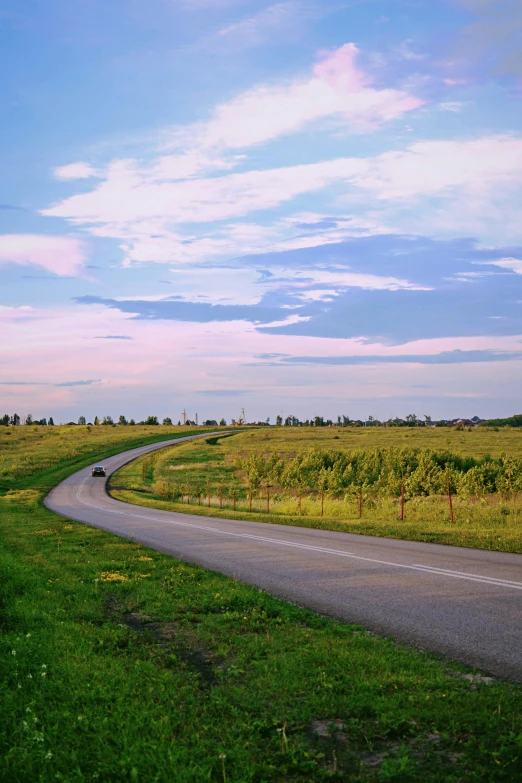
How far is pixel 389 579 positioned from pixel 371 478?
1266 inches

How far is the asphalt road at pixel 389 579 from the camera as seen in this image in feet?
24.3

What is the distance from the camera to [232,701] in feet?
18.3

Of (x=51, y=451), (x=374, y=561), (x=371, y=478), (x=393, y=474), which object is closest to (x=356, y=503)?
(x=393, y=474)

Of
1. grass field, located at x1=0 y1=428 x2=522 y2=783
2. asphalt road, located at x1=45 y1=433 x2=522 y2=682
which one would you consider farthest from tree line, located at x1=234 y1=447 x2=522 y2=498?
grass field, located at x1=0 y1=428 x2=522 y2=783

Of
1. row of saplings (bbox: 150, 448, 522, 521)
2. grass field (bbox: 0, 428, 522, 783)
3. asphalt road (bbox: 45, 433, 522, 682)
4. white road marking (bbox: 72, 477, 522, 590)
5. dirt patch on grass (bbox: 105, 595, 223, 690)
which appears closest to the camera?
grass field (bbox: 0, 428, 522, 783)

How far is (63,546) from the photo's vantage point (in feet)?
55.7

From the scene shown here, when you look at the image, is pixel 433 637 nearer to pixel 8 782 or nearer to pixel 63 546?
pixel 8 782

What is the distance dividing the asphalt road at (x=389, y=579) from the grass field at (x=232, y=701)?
2.24 ft

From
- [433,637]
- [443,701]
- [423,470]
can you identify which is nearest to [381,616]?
[433,637]

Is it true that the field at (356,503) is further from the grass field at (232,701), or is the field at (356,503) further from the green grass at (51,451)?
the grass field at (232,701)

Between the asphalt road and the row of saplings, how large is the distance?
7.13 m

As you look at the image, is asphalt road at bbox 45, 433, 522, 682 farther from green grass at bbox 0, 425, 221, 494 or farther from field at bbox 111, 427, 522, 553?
green grass at bbox 0, 425, 221, 494

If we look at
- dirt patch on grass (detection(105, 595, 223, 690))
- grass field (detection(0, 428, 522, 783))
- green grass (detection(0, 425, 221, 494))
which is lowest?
green grass (detection(0, 425, 221, 494))

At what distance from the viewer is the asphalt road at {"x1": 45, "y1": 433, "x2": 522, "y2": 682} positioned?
741 cm
